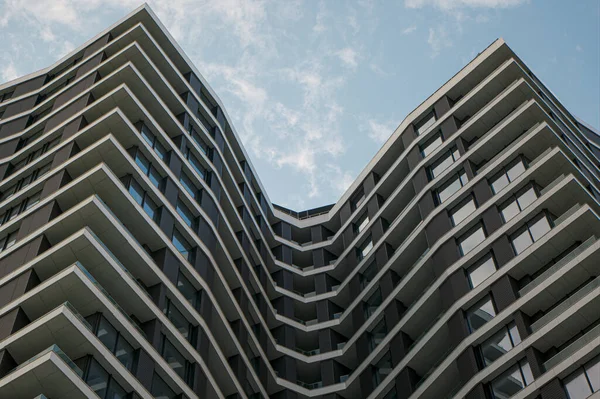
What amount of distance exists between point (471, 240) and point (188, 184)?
828 inches

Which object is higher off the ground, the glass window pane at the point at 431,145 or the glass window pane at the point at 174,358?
the glass window pane at the point at 431,145

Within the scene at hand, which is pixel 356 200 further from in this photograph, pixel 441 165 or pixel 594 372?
pixel 594 372

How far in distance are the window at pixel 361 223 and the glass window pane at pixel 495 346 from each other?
24.2 m

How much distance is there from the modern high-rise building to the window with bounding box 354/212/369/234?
0.77ft

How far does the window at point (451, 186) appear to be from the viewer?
5791 centimetres

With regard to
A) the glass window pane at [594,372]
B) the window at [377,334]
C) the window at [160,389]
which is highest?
the window at [377,334]

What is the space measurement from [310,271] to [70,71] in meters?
27.8

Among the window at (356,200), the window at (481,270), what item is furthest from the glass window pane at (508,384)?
the window at (356,200)

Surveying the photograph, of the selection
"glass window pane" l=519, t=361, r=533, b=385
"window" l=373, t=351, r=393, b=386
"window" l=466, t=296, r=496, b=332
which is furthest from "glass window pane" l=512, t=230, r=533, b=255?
"window" l=373, t=351, r=393, b=386

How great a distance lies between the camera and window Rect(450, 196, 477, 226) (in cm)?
5503

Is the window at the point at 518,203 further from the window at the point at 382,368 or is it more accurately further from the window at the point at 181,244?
the window at the point at 181,244

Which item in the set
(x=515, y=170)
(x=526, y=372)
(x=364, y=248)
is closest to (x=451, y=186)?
(x=515, y=170)

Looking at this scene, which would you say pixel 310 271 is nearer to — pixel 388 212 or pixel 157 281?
pixel 388 212

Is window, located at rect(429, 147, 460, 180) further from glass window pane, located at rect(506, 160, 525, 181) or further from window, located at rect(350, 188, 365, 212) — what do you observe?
window, located at rect(350, 188, 365, 212)
